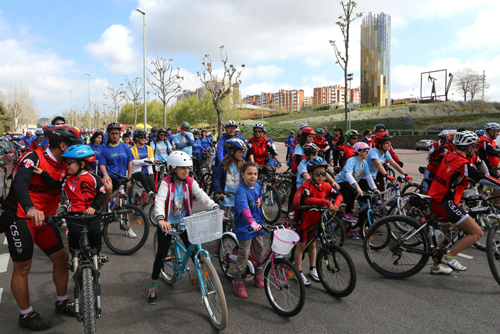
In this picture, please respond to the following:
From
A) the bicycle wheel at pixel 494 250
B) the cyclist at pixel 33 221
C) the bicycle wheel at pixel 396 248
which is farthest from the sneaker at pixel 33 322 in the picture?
the bicycle wheel at pixel 494 250

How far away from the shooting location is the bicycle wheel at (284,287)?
11.3 ft

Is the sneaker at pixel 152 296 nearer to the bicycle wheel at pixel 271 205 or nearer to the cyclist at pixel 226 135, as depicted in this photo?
the cyclist at pixel 226 135

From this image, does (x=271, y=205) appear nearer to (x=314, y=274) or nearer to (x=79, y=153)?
(x=314, y=274)

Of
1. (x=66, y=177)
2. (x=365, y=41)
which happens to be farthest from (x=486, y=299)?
(x=365, y=41)

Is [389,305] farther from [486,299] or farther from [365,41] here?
[365,41]

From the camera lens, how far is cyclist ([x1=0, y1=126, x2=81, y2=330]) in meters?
3.24

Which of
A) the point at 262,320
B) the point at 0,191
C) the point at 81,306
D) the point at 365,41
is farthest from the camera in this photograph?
the point at 365,41

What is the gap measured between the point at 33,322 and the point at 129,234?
2427 mm

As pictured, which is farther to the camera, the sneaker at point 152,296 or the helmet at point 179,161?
the sneaker at point 152,296

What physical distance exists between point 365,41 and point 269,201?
9451 cm

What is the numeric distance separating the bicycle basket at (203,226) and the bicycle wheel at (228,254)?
3.53 ft

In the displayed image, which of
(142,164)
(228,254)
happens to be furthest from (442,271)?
(142,164)

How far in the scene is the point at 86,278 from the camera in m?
3.11

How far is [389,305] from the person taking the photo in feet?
12.6
